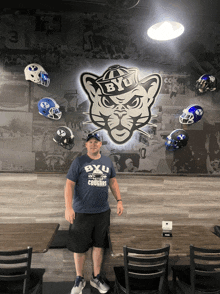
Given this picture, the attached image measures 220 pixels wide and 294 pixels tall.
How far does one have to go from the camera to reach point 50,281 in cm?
280

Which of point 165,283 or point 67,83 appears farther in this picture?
point 67,83

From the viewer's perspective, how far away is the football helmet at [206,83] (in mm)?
2895

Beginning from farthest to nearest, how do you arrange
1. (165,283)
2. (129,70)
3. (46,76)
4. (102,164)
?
(129,70), (46,76), (102,164), (165,283)

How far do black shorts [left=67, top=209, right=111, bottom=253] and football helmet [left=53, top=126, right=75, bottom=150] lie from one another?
1001mm

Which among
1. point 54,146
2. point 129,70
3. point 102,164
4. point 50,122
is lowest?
point 102,164

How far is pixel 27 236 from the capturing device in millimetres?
2215

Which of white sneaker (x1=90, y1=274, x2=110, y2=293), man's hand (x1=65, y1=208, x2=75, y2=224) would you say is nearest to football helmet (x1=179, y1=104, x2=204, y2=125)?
man's hand (x1=65, y1=208, x2=75, y2=224)

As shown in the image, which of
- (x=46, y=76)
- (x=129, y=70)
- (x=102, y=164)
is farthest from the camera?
(x=129, y=70)

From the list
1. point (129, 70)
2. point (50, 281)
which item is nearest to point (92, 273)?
point (50, 281)

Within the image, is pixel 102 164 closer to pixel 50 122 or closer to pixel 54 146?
pixel 54 146

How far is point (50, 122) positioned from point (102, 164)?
3.43 ft

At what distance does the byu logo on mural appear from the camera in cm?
294

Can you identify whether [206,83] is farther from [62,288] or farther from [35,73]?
[62,288]

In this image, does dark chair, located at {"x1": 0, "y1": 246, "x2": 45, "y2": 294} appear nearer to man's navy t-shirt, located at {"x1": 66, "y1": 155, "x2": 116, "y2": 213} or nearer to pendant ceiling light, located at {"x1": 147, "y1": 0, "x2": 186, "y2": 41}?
man's navy t-shirt, located at {"x1": 66, "y1": 155, "x2": 116, "y2": 213}
